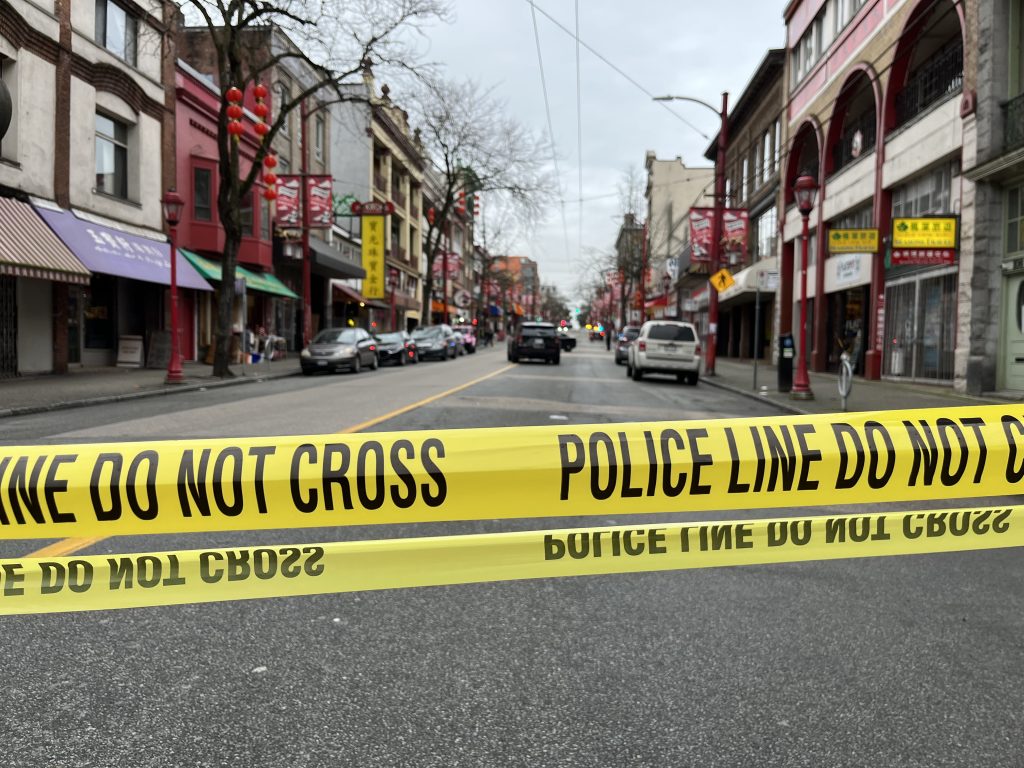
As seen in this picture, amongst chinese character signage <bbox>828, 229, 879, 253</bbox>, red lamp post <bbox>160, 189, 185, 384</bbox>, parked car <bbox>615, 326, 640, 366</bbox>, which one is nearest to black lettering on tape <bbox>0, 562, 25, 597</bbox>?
red lamp post <bbox>160, 189, 185, 384</bbox>

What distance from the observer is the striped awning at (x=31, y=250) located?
15055mm

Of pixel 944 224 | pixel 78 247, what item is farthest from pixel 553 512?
pixel 78 247

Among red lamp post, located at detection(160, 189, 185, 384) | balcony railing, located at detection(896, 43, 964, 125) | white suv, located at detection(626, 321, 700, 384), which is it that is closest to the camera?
red lamp post, located at detection(160, 189, 185, 384)

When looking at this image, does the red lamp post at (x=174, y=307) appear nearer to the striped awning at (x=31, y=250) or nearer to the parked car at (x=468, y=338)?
the striped awning at (x=31, y=250)

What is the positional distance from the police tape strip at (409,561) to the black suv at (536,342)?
29.2m

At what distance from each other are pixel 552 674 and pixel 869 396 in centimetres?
1485

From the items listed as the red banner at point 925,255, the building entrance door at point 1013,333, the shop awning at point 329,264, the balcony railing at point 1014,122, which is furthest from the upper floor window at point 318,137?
the building entrance door at point 1013,333

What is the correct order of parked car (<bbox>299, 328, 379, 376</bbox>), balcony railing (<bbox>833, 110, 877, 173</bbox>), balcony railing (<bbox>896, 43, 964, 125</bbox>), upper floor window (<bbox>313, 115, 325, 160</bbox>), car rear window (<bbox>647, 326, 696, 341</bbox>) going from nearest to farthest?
balcony railing (<bbox>896, 43, 964, 125</bbox>) < car rear window (<bbox>647, 326, 696, 341</bbox>) < balcony railing (<bbox>833, 110, 877, 173</bbox>) < parked car (<bbox>299, 328, 379, 376</bbox>) < upper floor window (<bbox>313, 115, 325, 160</bbox>)

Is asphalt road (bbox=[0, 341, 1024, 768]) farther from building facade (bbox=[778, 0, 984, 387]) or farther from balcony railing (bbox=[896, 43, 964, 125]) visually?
balcony railing (bbox=[896, 43, 964, 125])

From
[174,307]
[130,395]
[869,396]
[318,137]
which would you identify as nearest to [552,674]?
[130,395]

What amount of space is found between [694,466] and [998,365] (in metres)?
15.8

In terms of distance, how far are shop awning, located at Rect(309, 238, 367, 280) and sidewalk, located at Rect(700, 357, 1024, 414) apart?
18.3 meters

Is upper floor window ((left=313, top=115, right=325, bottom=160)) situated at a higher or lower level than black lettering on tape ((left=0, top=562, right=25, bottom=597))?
higher

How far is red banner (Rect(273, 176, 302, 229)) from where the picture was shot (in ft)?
91.2
